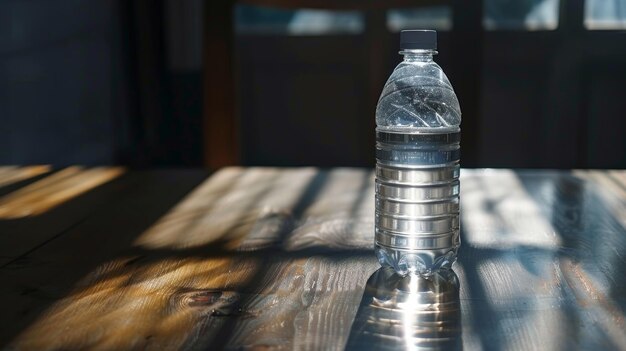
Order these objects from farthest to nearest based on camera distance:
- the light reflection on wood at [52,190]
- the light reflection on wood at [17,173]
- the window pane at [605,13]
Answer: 1. the window pane at [605,13]
2. the light reflection on wood at [17,173]
3. the light reflection on wood at [52,190]

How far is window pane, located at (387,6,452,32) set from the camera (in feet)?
11.6

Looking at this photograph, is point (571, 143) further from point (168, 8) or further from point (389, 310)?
point (389, 310)

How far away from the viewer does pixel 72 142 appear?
2998mm

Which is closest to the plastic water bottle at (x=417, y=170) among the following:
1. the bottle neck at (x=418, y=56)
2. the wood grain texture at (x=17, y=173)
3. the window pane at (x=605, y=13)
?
the bottle neck at (x=418, y=56)

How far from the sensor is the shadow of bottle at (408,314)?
0.75 metres

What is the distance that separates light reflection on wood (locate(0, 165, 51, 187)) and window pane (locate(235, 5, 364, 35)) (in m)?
1.89

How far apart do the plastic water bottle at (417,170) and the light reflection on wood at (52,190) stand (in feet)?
2.04

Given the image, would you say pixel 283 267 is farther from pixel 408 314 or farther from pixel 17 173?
pixel 17 173

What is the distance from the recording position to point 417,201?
3.38ft

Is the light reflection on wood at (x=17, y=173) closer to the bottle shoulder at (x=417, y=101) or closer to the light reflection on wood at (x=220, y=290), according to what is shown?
the light reflection on wood at (x=220, y=290)

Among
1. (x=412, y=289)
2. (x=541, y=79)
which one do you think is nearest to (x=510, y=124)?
(x=541, y=79)

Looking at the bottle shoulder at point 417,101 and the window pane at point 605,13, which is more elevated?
the window pane at point 605,13

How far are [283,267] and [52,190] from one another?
70 centimetres

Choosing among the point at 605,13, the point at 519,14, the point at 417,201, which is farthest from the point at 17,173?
the point at 605,13
